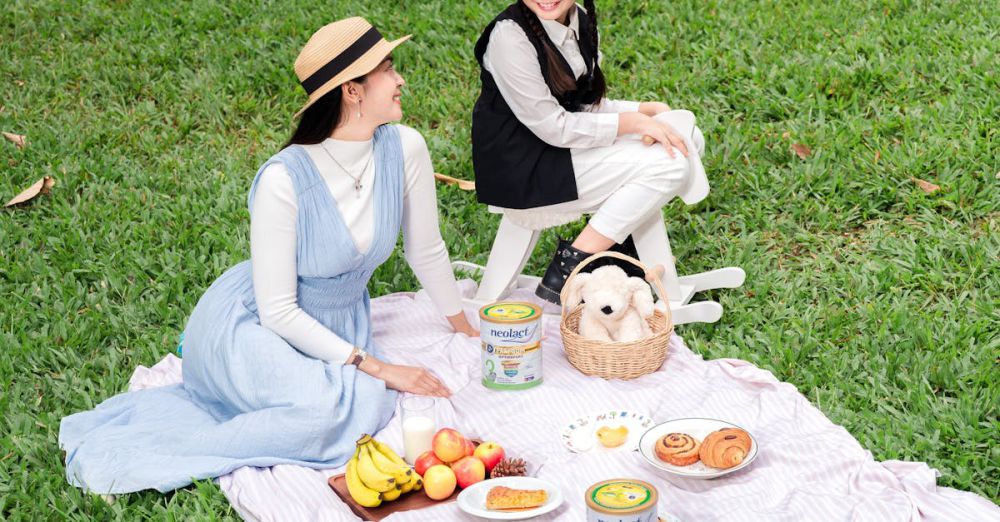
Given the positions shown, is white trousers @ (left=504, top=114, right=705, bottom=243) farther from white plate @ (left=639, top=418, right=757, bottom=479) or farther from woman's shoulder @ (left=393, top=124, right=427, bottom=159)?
white plate @ (left=639, top=418, right=757, bottom=479)

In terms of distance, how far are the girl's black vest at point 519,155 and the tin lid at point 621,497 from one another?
175cm

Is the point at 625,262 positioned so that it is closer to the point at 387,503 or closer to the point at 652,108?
the point at 652,108

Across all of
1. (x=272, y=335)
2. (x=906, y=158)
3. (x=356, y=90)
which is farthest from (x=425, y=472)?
(x=906, y=158)

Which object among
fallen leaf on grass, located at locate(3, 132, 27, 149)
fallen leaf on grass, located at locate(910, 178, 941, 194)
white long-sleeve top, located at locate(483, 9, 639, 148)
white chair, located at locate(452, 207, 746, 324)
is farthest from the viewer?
fallen leaf on grass, located at locate(3, 132, 27, 149)

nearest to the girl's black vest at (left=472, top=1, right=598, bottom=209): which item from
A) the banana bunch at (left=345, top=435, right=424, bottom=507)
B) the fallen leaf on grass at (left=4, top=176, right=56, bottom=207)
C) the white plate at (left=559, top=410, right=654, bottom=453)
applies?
the white plate at (left=559, top=410, right=654, bottom=453)

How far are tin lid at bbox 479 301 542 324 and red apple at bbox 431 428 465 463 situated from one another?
1.71 feet

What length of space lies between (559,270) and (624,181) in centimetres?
44

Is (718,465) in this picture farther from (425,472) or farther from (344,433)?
(344,433)

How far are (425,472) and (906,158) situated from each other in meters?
3.11

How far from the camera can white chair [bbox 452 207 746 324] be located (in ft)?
14.2

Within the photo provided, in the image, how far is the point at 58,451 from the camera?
3.58 m

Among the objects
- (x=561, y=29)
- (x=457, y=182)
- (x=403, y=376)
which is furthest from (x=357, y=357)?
(x=457, y=182)

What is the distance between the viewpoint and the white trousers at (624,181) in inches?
165

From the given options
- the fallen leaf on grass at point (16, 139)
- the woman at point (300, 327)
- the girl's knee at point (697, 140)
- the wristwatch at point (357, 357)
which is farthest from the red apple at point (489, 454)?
the fallen leaf on grass at point (16, 139)
